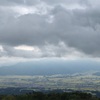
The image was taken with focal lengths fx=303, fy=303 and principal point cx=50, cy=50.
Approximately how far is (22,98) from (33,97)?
17.3 ft

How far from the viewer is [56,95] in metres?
144

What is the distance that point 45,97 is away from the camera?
142125mm

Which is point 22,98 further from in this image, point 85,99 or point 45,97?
point 85,99

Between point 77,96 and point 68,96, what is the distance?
13.8 ft

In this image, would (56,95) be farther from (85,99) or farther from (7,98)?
(7,98)

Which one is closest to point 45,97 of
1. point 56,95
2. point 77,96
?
point 56,95

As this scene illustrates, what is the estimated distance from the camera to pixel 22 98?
144750 millimetres

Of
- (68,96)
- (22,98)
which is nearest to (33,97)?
(22,98)

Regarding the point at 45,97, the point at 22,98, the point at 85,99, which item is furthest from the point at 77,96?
the point at 22,98

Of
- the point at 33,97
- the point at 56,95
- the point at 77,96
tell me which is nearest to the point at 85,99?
the point at 77,96

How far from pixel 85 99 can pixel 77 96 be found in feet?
12.6

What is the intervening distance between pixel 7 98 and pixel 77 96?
112 ft

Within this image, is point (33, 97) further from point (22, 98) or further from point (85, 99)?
point (85, 99)

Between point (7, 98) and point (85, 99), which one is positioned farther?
point (7, 98)
